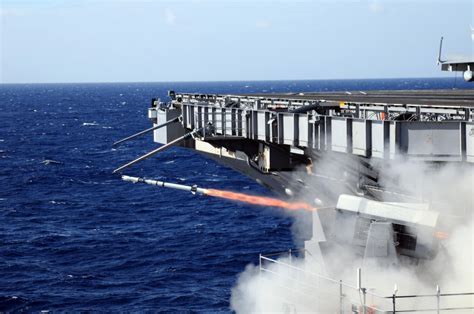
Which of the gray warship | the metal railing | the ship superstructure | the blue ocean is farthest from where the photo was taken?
the blue ocean

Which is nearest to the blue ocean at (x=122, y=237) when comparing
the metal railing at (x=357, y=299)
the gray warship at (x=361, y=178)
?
the gray warship at (x=361, y=178)

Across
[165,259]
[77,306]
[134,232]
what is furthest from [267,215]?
[77,306]

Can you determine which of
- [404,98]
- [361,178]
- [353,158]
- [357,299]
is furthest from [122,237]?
[357,299]

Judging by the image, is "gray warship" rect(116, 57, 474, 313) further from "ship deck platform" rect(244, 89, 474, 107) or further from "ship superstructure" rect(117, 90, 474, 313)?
"ship deck platform" rect(244, 89, 474, 107)

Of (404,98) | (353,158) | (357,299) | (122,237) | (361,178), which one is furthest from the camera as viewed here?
(122,237)

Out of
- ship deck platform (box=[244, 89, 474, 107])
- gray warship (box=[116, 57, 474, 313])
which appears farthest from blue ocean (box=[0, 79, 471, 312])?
gray warship (box=[116, 57, 474, 313])

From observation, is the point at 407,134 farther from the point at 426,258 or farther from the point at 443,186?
the point at 426,258

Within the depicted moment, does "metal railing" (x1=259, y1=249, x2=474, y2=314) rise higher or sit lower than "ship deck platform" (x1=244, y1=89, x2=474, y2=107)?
lower

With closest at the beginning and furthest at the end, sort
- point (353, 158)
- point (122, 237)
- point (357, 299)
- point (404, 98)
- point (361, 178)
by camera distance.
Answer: point (357, 299) < point (353, 158) < point (361, 178) < point (404, 98) < point (122, 237)

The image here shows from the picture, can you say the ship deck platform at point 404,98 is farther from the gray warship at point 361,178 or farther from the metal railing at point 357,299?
the metal railing at point 357,299

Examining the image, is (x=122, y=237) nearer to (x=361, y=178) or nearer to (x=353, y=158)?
(x=361, y=178)

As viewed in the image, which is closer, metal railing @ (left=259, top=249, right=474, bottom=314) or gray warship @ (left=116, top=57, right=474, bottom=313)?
metal railing @ (left=259, top=249, right=474, bottom=314)

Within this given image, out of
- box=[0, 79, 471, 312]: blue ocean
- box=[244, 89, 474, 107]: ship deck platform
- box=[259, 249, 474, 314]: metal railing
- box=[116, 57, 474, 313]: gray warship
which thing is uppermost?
box=[244, 89, 474, 107]: ship deck platform

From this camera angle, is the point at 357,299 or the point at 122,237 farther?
the point at 122,237
